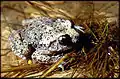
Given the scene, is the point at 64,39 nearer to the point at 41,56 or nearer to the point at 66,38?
the point at 66,38

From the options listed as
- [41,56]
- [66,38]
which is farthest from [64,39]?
[41,56]

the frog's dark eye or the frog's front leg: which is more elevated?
the frog's dark eye

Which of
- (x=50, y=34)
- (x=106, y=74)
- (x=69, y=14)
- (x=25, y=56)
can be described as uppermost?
(x=69, y=14)

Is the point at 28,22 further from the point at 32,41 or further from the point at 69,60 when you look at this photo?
the point at 69,60

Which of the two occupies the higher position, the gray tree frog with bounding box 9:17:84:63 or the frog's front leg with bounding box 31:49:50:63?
the gray tree frog with bounding box 9:17:84:63

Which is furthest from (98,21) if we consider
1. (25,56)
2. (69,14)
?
(25,56)

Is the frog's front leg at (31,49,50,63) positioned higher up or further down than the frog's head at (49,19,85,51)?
further down
